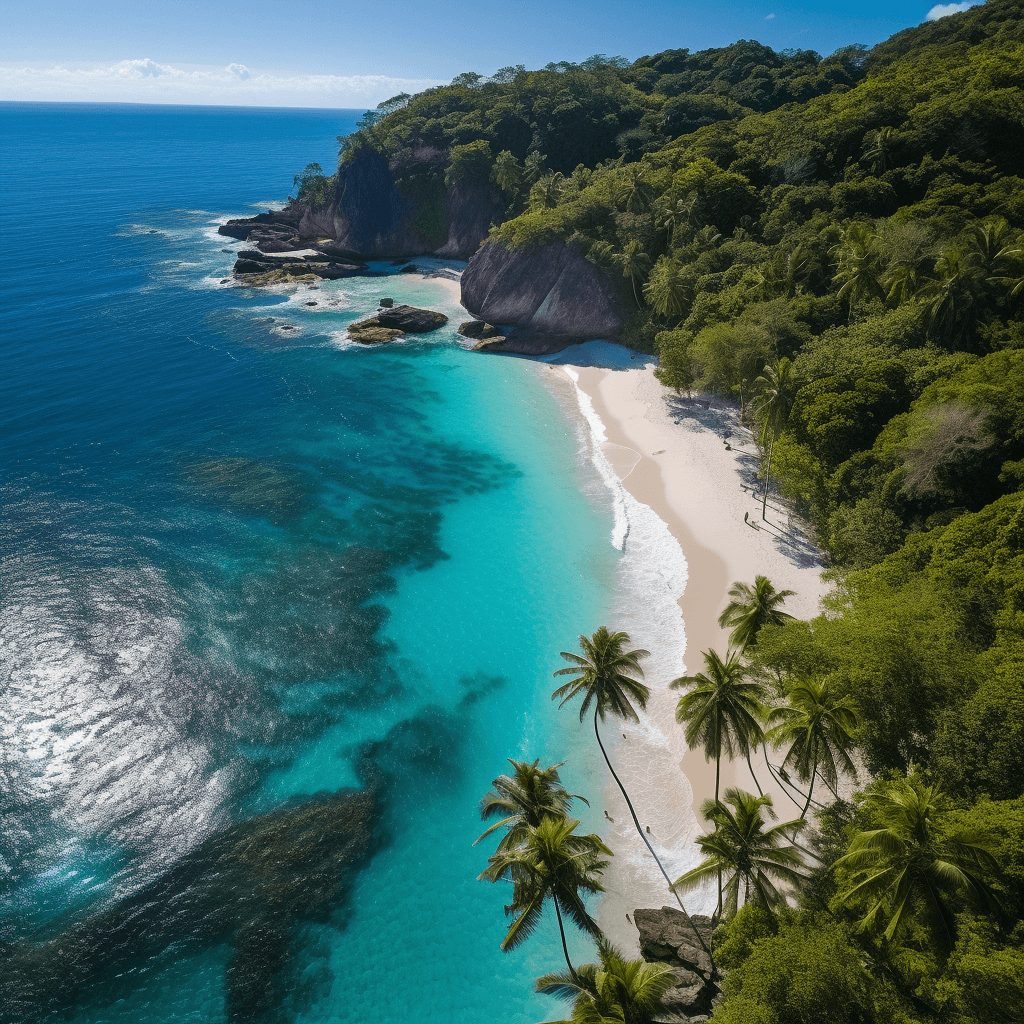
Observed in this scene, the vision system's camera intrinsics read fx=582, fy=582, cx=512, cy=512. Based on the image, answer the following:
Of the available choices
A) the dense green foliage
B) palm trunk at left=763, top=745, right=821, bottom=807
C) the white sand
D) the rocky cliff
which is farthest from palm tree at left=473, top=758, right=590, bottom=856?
the rocky cliff

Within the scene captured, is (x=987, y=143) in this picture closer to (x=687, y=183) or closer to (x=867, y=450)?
(x=687, y=183)

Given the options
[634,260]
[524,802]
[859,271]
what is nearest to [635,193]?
[634,260]

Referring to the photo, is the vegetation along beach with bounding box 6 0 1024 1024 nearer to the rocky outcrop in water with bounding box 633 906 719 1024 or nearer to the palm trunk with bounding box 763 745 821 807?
the rocky outcrop in water with bounding box 633 906 719 1024

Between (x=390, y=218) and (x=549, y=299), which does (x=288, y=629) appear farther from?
(x=390, y=218)

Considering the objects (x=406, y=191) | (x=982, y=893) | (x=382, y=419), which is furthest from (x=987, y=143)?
(x=406, y=191)

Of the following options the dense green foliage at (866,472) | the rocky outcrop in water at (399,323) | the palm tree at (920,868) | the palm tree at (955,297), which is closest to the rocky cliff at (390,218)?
the dense green foliage at (866,472)

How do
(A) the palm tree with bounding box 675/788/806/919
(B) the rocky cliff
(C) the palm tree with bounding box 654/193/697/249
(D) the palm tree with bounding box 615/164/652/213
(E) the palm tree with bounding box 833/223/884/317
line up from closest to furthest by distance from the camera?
(A) the palm tree with bounding box 675/788/806/919 < (E) the palm tree with bounding box 833/223/884/317 < (C) the palm tree with bounding box 654/193/697/249 < (D) the palm tree with bounding box 615/164/652/213 < (B) the rocky cliff
